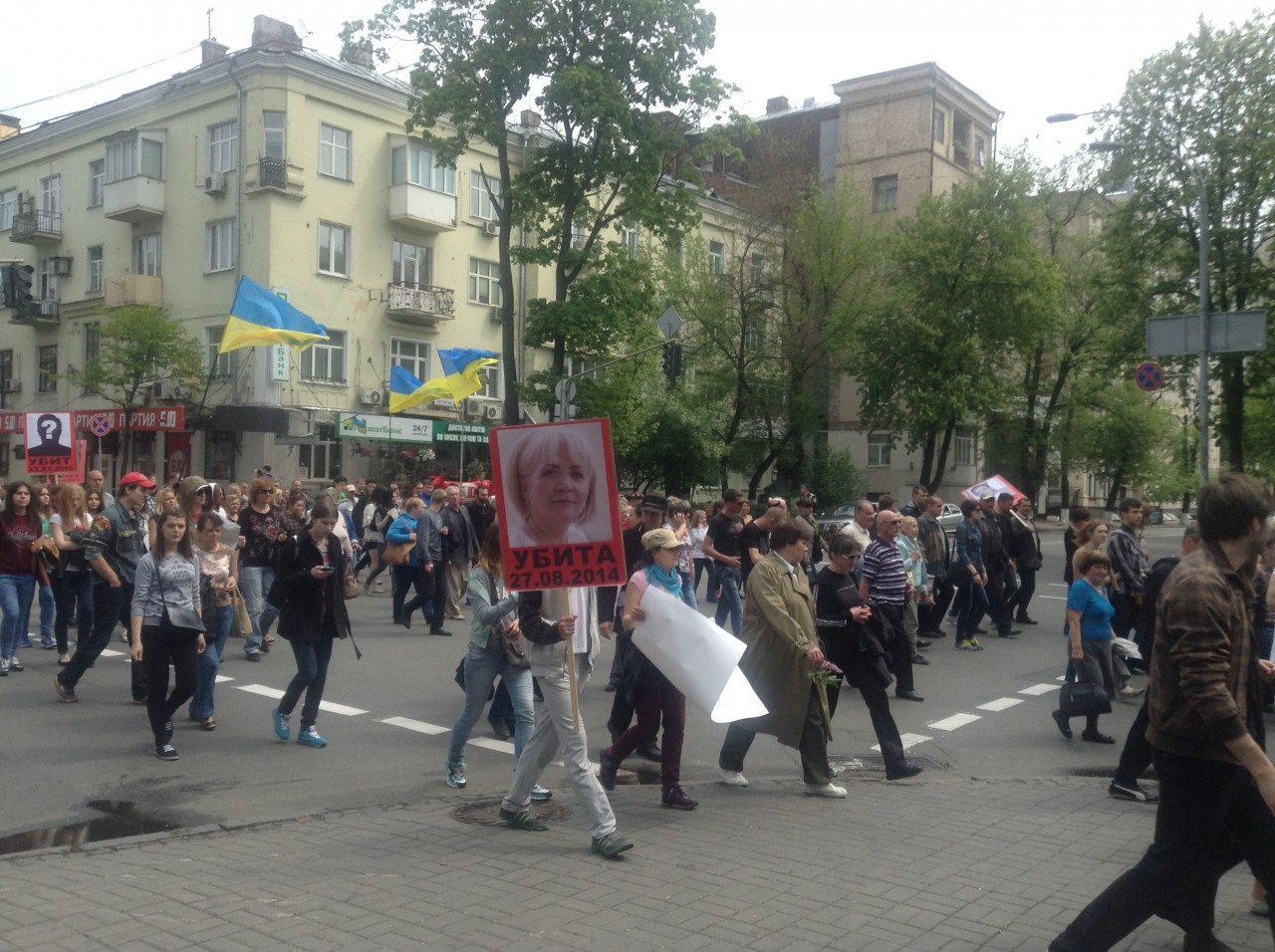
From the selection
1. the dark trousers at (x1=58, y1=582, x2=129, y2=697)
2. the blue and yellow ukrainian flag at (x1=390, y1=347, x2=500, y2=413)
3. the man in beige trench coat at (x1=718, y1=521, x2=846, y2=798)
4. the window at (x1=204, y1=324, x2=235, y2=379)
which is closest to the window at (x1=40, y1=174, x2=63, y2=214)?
the window at (x1=204, y1=324, x2=235, y2=379)

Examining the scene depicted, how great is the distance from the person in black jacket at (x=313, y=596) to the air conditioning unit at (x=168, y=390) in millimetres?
29584

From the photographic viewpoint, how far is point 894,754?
303 inches

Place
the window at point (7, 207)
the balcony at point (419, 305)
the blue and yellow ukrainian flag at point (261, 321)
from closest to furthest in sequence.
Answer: the blue and yellow ukrainian flag at point (261, 321)
the balcony at point (419, 305)
the window at point (7, 207)

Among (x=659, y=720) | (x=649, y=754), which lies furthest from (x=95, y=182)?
(x=659, y=720)

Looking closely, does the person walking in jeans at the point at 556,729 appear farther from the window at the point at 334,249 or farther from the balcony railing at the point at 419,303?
the balcony railing at the point at 419,303

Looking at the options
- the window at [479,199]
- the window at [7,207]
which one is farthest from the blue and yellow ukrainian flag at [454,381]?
the window at [7,207]

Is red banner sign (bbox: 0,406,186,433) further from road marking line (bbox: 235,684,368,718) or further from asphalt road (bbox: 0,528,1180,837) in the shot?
road marking line (bbox: 235,684,368,718)

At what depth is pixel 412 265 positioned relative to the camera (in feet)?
127

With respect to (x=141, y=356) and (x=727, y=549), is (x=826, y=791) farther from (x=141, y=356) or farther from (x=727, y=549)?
(x=141, y=356)

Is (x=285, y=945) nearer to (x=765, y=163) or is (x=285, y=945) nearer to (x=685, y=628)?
(x=685, y=628)

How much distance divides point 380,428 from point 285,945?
32.0 metres

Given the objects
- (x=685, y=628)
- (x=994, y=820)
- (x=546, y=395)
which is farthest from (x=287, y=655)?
(x=546, y=395)

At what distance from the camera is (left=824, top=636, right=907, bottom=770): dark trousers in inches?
299

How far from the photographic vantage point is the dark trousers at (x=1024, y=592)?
1644 centimetres
